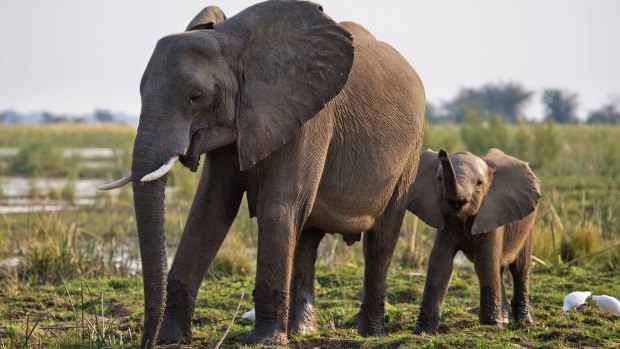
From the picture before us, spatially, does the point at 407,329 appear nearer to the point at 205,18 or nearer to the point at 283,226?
the point at 283,226

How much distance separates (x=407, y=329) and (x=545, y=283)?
2182 millimetres

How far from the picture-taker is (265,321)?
245 inches

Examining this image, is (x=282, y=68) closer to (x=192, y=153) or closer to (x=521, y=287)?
(x=192, y=153)

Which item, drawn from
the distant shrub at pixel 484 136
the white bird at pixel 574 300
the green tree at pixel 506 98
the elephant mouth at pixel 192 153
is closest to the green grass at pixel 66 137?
the distant shrub at pixel 484 136

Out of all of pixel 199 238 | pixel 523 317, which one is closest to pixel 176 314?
pixel 199 238

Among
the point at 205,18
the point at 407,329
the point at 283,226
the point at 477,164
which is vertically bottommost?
the point at 407,329

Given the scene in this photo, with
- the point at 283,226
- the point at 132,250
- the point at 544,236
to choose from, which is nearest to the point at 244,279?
the point at 132,250

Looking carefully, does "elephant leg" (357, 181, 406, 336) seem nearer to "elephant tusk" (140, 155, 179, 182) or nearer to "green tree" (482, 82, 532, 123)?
"elephant tusk" (140, 155, 179, 182)

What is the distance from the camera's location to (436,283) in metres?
7.41

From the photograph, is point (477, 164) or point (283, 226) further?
point (477, 164)

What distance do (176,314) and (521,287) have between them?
2.90 meters

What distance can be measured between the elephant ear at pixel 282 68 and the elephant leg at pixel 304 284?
131 cm

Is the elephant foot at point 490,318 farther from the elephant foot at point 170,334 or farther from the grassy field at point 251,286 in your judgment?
the elephant foot at point 170,334

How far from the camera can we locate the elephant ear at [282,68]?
6012 millimetres
